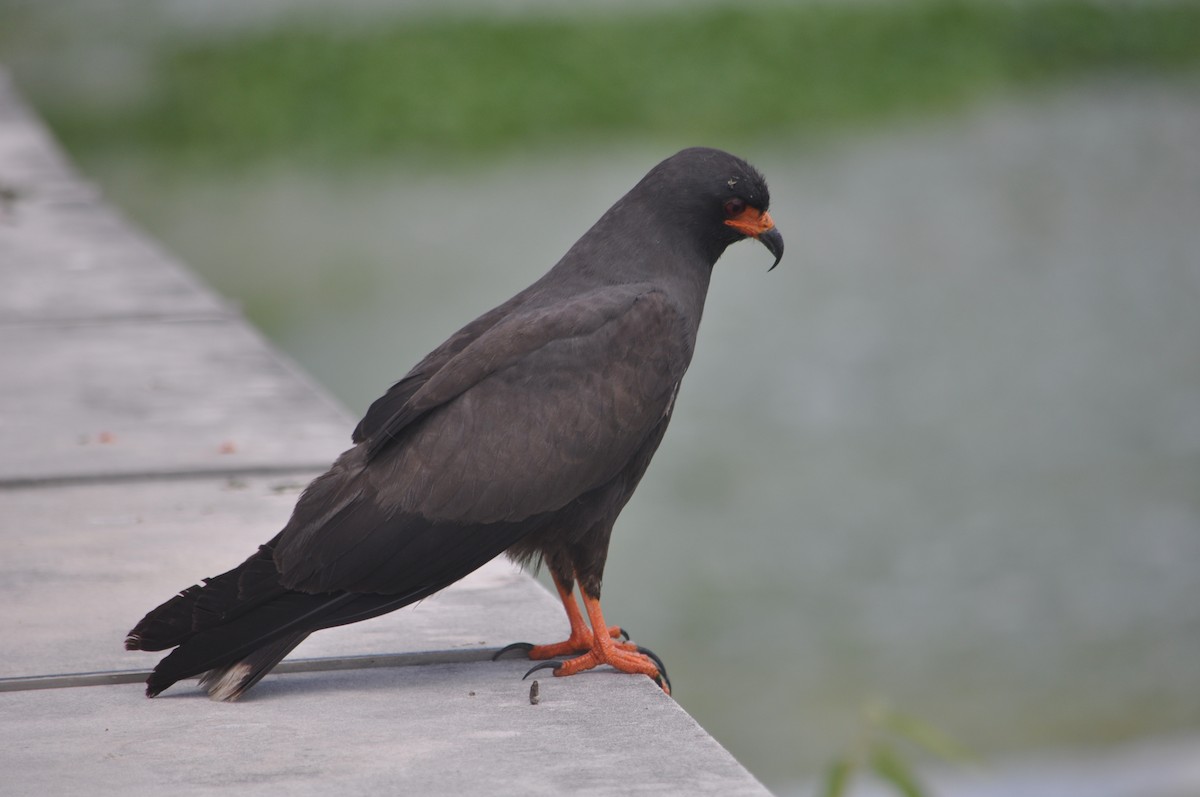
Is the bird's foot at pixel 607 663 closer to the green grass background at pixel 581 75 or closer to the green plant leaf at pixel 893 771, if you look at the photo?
the green plant leaf at pixel 893 771

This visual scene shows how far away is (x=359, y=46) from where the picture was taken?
17547 millimetres

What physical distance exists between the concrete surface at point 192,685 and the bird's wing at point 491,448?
260 mm

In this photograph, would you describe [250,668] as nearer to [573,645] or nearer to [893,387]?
[573,645]

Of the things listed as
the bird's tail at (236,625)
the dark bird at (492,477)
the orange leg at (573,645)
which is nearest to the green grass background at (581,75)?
the dark bird at (492,477)

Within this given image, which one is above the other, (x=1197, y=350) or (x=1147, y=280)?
(x=1147, y=280)

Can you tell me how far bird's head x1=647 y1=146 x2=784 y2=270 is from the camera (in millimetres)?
3598

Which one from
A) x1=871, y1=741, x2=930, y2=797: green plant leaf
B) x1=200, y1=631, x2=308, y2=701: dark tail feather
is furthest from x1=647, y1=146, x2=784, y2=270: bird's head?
x1=200, y1=631, x2=308, y2=701: dark tail feather

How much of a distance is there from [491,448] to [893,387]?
8113mm

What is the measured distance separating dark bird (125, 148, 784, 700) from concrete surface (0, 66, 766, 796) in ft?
0.41

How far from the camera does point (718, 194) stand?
3600 millimetres

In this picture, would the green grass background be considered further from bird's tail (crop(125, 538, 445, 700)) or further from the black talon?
bird's tail (crop(125, 538, 445, 700))

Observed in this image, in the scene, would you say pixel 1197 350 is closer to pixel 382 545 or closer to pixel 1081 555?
pixel 1081 555

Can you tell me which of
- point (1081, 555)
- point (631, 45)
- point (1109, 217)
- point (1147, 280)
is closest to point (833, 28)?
point (631, 45)

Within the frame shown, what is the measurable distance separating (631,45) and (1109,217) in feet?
17.6
